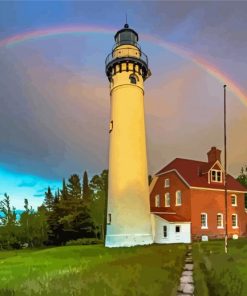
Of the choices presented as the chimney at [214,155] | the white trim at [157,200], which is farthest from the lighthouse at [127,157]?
the chimney at [214,155]

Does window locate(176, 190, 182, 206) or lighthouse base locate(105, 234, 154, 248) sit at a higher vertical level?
window locate(176, 190, 182, 206)

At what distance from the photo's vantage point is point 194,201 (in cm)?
4147

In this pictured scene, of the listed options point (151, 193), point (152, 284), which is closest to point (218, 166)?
point (151, 193)

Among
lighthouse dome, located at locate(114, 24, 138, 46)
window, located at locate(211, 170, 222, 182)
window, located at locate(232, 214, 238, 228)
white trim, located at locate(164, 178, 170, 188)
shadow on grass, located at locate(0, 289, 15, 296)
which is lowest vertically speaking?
shadow on grass, located at locate(0, 289, 15, 296)

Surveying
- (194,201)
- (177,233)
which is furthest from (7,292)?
(194,201)

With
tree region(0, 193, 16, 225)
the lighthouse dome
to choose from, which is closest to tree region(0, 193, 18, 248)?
tree region(0, 193, 16, 225)

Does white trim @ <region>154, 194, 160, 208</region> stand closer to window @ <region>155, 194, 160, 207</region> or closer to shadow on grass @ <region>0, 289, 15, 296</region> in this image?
window @ <region>155, 194, 160, 207</region>

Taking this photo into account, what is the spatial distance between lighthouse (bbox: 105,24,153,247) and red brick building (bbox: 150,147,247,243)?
789 cm

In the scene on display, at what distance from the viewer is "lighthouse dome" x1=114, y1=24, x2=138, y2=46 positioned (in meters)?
36.2

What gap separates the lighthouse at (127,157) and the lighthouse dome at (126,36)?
59cm

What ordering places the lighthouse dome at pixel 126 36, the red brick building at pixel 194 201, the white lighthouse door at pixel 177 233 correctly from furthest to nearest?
the red brick building at pixel 194 201 < the white lighthouse door at pixel 177 233 < the lighthouse dome at pixel 126 36

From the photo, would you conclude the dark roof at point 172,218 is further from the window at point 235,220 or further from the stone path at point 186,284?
the stone path at point 186,284

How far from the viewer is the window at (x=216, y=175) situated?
1768 inches

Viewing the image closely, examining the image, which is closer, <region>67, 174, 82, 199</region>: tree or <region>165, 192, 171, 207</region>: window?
<region>165, 192, 171, 207</region>: window
